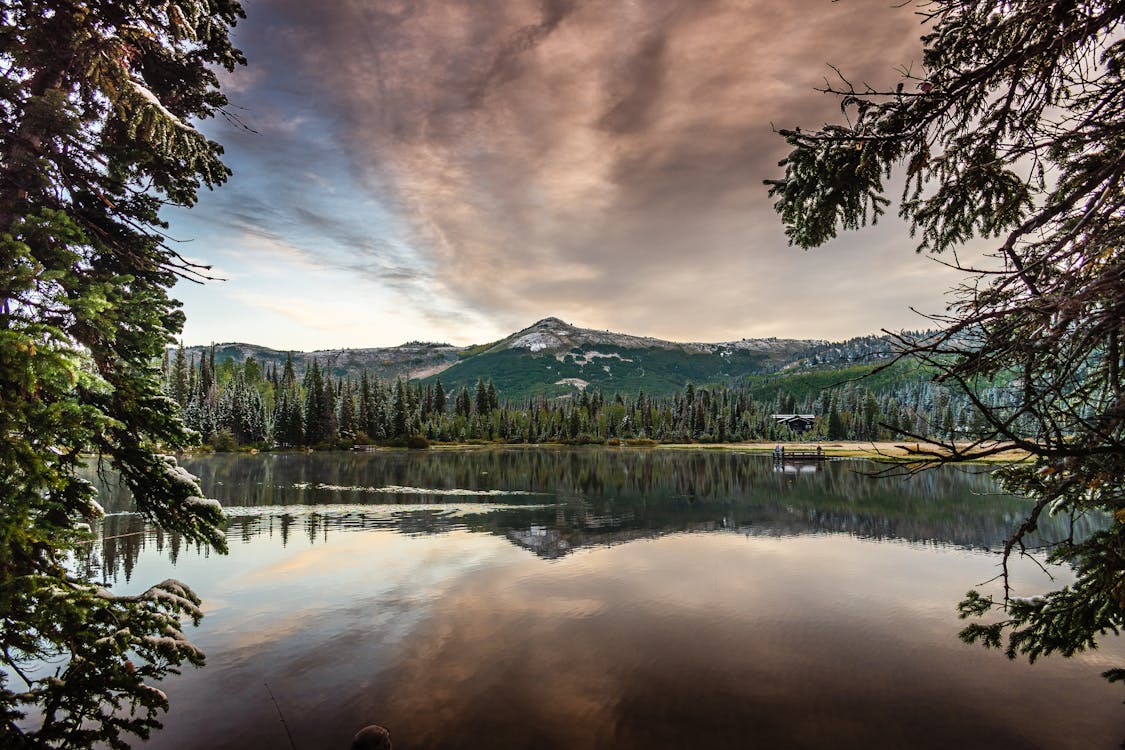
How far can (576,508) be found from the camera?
37469 mm

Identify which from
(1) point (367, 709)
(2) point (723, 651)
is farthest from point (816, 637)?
(1) point (367, 709)

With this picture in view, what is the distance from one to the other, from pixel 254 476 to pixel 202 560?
39.2 metres

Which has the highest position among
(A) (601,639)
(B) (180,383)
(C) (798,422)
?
(B) (180,383)

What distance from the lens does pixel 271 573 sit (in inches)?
782

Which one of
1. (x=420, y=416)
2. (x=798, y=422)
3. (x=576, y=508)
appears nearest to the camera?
(x=576, y=508)

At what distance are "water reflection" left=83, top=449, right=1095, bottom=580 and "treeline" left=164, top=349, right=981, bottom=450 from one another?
53936 millimetres

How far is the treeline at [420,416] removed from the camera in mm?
115875

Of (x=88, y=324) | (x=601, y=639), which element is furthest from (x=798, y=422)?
(x=88, y=324)

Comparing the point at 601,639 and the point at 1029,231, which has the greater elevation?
the point at 1029,231

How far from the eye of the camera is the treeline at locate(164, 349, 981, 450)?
115875mm

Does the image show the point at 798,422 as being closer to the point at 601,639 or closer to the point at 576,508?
the point at 576,508

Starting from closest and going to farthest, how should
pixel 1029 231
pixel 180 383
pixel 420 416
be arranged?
pixel 1029 231, pixel 180 383, pixel 420 416

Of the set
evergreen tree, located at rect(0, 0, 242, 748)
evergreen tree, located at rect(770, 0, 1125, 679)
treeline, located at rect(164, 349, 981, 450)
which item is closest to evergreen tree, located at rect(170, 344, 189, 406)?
treeline, located at rect(164, 349, 981, 450)

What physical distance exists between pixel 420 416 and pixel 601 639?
141713 millimetres
